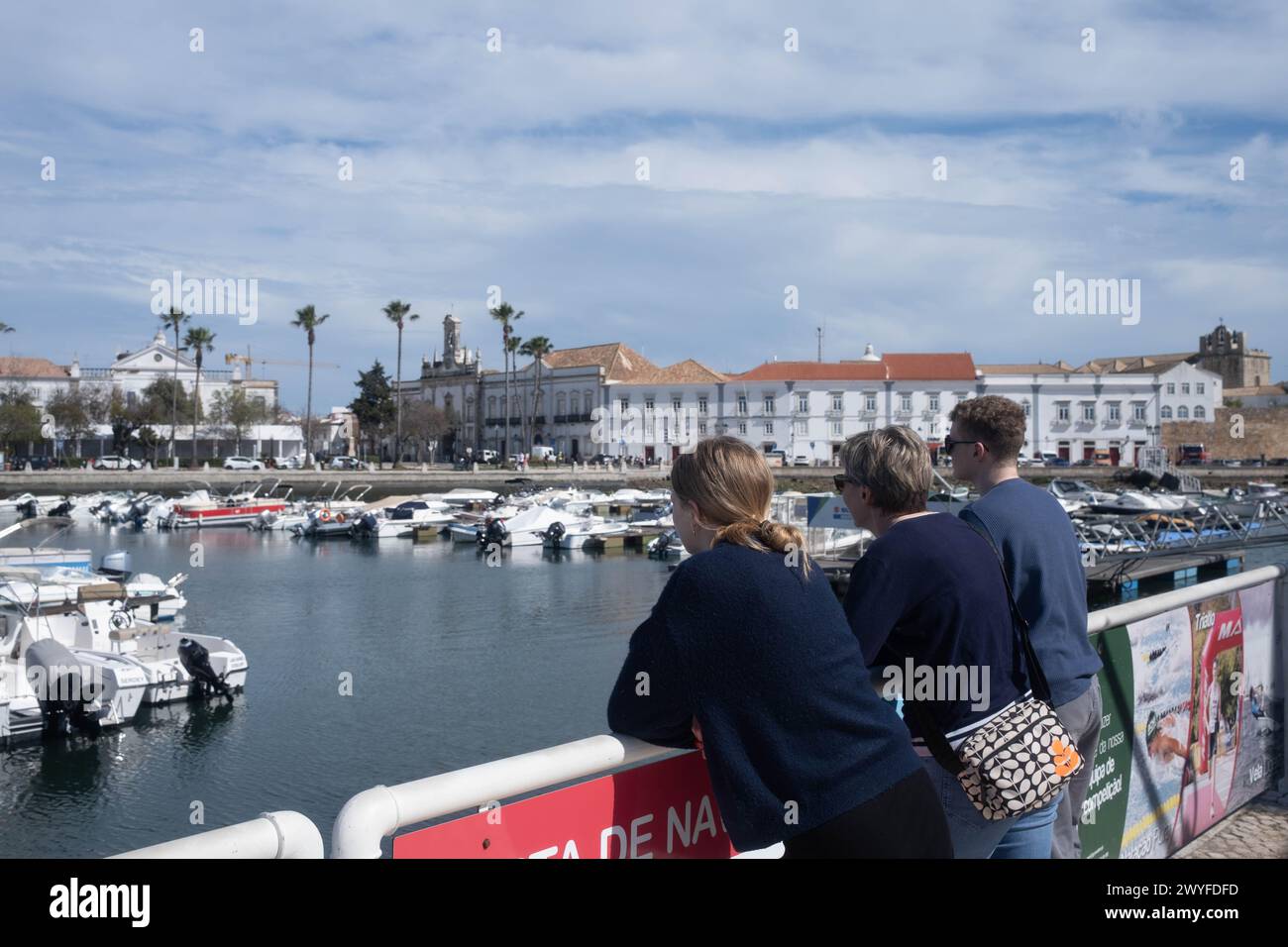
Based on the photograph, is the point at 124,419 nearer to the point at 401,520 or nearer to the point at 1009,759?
the point at 401,520

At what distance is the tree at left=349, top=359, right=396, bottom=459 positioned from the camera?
102 m

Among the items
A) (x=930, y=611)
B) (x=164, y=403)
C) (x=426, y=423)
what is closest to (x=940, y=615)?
(x=930, y=611)

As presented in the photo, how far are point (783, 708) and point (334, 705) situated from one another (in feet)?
65.4

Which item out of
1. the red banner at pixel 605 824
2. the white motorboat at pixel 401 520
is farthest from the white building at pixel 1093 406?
the red banner at pixel 605 824

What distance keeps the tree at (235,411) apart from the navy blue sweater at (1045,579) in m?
97.4

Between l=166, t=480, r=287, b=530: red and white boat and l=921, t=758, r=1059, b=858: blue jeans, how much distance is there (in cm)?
6011

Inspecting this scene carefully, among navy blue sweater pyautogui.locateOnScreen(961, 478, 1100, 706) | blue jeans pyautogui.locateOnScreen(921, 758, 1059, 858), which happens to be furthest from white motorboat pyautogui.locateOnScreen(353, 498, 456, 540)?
blue jeans pyautogui.locateOnScreen(921, 758, 1059, 858)

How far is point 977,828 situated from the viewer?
3316mm

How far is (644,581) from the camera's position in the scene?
39781mm

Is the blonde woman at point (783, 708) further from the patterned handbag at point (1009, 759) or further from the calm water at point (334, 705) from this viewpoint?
the calm water at point (334, 705)

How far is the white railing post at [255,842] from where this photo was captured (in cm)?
209
